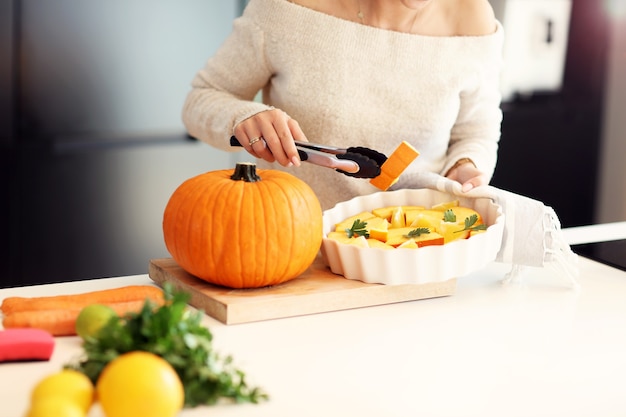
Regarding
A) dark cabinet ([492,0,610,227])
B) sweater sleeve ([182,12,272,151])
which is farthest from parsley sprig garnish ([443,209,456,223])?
dark cabinet ([492,0,610,227])

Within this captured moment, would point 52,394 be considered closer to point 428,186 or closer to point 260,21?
point 428,186

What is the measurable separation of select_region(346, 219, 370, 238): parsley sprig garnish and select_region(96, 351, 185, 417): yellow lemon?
0.63m

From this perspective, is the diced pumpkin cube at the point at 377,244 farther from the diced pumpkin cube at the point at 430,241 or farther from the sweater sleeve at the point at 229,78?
the sweater sleeve at the point at 229,78

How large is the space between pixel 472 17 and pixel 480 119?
21cm

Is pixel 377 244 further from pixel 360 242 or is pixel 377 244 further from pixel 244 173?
pixel 244 173

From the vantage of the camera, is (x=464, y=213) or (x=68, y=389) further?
(x=464, y=213)

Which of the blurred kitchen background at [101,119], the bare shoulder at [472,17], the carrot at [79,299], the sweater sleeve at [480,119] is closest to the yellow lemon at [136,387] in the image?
the carrot at [79,299]

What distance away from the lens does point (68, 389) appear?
79 cm

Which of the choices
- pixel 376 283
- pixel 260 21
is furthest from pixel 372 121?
pixel 376 283

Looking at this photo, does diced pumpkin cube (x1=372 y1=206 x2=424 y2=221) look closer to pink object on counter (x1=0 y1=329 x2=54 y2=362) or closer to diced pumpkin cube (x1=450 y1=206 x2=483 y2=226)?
diced pumpkin cube (x1=450 y1=206 x2=483 y2=226)

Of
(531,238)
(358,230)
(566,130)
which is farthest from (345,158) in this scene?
(566,130)

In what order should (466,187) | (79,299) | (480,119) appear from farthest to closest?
(480,119) → (466,187) → (79,299)

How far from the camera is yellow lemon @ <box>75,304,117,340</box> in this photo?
41.2 inches

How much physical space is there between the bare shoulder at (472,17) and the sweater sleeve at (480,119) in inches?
1.6
